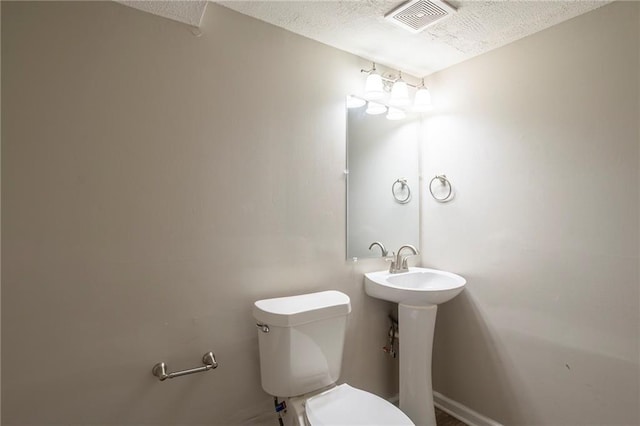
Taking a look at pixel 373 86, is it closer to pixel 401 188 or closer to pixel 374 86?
pixel 374 86

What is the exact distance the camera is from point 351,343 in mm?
2021

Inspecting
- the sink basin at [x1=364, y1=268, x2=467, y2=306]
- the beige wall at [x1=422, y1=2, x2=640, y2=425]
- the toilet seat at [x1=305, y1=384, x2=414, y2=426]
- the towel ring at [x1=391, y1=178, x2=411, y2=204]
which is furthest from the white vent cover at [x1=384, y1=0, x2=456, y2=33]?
the toilet seat at [x1=305, y1=384, x2=414, y2=426]

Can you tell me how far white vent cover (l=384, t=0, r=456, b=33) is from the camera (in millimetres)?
1538

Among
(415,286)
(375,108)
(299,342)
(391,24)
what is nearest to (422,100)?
(375,108)

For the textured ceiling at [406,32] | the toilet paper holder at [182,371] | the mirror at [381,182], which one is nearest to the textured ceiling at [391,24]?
the textured ceiling at [406,32]

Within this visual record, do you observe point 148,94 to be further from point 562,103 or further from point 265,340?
point 562,103

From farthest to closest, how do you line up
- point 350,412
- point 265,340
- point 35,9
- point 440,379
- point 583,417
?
point 440,379 → point 583,417 → point 265,340 → point 350,412 → point 35,9

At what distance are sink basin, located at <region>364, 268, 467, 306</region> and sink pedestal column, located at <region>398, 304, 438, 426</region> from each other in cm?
7

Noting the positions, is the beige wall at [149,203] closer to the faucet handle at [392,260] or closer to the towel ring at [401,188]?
the faucet handle at [392,260]

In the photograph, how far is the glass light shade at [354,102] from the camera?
2043mm

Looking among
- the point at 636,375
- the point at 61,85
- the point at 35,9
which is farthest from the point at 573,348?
the point at 35,9

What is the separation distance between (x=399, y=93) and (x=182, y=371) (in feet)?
6.07

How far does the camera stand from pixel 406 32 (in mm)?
1807

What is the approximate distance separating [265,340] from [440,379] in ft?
4.58
